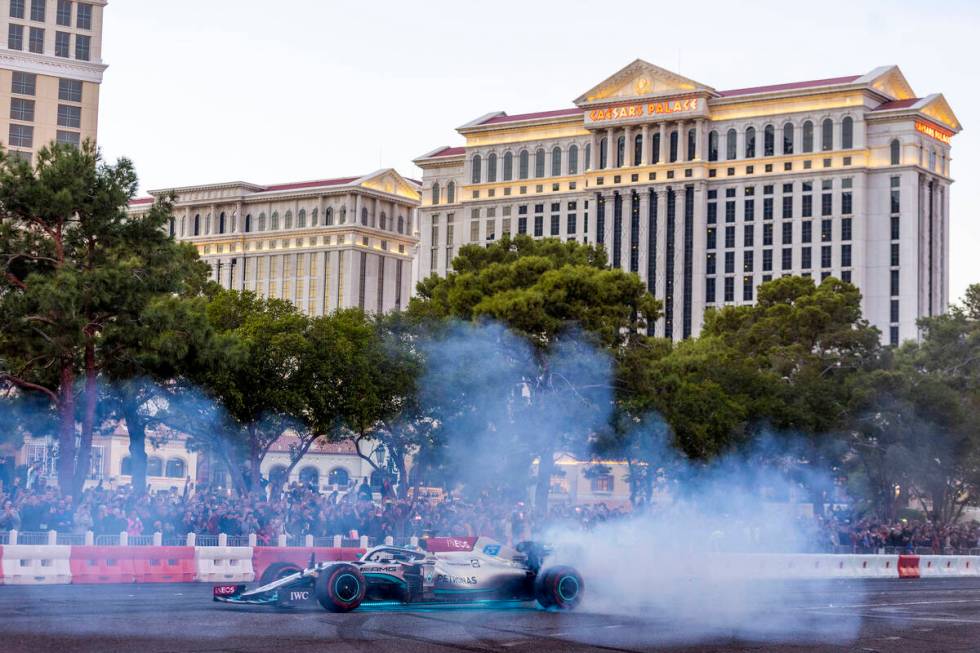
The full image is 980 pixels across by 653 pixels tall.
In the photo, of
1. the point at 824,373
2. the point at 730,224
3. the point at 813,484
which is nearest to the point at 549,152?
the point at 730,224

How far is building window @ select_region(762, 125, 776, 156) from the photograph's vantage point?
15012cm

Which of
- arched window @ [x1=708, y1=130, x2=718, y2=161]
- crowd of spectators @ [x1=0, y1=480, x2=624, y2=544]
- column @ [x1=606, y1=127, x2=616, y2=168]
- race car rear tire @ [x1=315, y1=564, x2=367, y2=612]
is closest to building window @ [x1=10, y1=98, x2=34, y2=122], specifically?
column @ [x1=606, y1=127, x2=616, y2=168]

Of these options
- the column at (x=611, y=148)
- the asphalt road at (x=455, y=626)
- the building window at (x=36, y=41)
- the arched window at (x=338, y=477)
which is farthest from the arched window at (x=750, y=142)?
the asphalt road at (x=455, y=626)

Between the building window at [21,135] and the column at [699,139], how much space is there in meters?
70.3

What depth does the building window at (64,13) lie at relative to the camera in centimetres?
12519

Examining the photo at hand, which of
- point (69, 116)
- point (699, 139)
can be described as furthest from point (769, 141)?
point (69, 116)

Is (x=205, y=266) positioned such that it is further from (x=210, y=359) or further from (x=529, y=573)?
(x=529, y=573)

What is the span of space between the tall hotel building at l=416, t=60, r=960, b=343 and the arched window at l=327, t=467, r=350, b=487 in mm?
62326

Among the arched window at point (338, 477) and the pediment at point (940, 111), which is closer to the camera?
the arched window at point (338, 477)

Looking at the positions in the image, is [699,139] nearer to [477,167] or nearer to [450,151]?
[477,167]

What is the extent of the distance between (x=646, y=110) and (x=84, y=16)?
202 feet

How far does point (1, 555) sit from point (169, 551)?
14.0ft

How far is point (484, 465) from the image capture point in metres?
50.3

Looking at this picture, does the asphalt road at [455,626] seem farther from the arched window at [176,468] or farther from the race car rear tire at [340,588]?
the arched window at [176,468]
